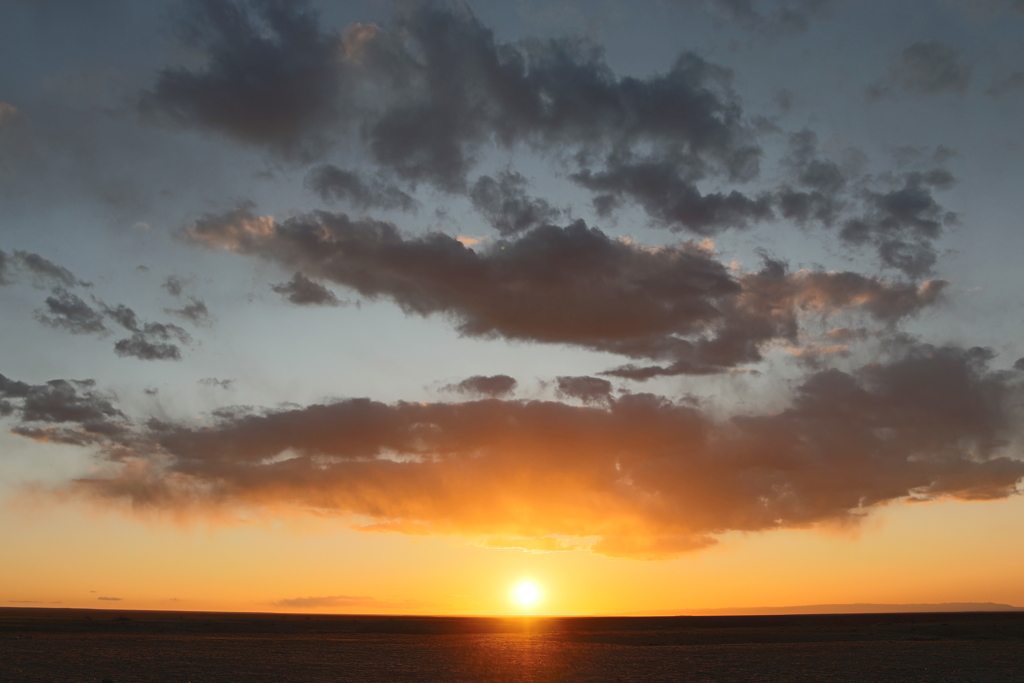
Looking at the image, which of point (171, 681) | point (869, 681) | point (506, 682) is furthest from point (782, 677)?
point (171, 681)

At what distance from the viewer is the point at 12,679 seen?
124 ft

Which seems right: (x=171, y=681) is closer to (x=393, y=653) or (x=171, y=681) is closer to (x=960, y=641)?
(x=393, y=653)

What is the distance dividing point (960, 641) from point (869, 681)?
36907mm

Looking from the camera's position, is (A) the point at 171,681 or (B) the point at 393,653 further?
(B) the point at 393,653

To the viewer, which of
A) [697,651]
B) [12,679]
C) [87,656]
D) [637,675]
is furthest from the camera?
[697,651]

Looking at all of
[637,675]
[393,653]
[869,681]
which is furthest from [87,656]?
[869,681]

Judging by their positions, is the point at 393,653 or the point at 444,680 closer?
the point at 444,680

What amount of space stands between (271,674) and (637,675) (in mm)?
20562

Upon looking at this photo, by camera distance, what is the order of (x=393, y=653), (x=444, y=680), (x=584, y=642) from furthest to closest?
(x=584, y=642) < (x=393, y=653) < (x=444, y=680)

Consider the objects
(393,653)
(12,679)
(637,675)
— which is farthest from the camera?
(393,653)

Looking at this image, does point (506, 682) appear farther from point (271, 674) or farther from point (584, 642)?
point (584, 642)

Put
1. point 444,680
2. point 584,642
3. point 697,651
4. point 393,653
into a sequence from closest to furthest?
point 444,680 < point 393,653 < point 697,651 < point 584,642

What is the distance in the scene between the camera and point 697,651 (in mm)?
60250

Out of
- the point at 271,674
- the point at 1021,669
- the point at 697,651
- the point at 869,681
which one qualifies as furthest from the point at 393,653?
the point at 1021,669
